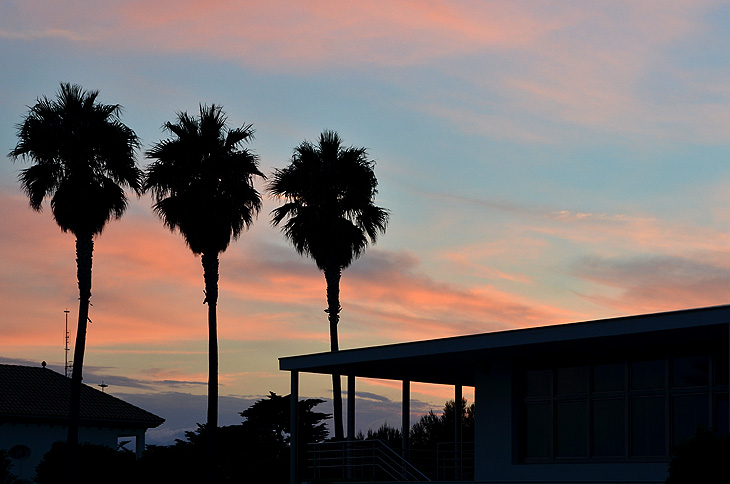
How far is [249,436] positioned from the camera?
45.8 m

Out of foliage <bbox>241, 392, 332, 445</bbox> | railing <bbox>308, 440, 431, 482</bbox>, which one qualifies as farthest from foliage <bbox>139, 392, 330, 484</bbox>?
railing <bbox>308, 440, 431, 482</bbox>

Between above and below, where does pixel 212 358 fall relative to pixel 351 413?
above

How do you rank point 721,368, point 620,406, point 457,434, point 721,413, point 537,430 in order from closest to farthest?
point 721,413
point 721,368
point 620,406
point 537,430
point 457,434

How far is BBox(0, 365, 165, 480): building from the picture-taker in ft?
144

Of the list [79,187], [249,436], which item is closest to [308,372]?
[79,187]

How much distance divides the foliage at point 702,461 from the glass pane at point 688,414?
3.70 m

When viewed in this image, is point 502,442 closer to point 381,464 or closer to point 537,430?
point 537,430

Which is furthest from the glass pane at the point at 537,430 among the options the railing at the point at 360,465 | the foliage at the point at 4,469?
the foliage at the point at 4,469

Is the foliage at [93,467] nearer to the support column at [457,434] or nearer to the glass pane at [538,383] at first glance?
the support column at [457,434]

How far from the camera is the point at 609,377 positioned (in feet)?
74.0

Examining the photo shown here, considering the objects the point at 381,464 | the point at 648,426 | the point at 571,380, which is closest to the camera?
the point at 648,426

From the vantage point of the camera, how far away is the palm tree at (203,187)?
3869cm

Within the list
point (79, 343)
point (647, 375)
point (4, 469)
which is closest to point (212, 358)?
point (79, 343)

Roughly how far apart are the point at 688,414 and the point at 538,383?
3992 millimetres
